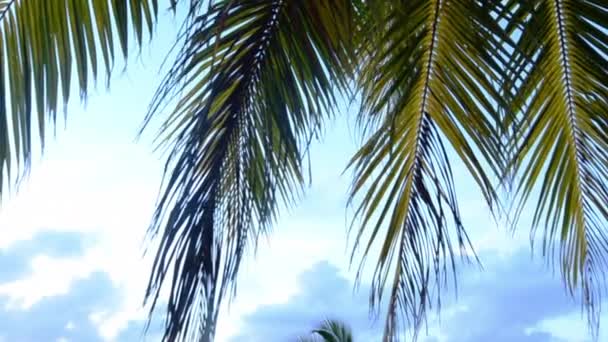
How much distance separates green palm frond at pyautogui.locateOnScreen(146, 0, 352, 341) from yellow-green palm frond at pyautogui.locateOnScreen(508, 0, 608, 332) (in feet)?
3.19

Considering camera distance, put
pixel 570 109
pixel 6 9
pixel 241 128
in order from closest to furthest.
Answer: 1. pixel 6 9
2. pixel 241 128
3. pixel 570 109

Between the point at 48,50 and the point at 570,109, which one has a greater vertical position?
the point at 570,109

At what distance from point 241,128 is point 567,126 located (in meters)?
1.82

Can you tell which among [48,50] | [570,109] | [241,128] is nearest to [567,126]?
[570,109]

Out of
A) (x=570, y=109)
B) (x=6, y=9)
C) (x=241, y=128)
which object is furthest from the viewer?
(x=570, y=109)

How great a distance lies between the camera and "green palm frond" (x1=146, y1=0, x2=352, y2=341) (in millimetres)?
3012

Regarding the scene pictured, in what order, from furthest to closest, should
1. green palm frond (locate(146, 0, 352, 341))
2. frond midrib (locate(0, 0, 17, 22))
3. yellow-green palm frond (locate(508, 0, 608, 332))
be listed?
1. yellow-green palm frond (locate(508, 0, 608, 332))
2. green palm frond (locate(146, 0, 352, 341))
3. frond midrib (locate(0, 0, 17, 22))

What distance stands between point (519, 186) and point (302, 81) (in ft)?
5.02

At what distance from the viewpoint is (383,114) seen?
14.5 feet

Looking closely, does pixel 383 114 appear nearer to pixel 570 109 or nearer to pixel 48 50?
pixel 570 109

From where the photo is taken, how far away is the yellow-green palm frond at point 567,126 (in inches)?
157

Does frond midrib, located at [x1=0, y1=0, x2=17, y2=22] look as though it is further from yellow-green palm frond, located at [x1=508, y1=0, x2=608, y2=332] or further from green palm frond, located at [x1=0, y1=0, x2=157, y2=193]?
yellow-green palm frond, located at [x1=508, y1=0, x2=608, y2=332]

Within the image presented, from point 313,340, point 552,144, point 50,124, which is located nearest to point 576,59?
point 552,144

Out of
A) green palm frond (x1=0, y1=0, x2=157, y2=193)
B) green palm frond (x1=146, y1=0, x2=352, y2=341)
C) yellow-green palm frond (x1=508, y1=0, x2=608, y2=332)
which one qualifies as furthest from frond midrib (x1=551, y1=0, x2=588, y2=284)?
green palm frond (x1=0, y1=0, x2=157, y2=193)
